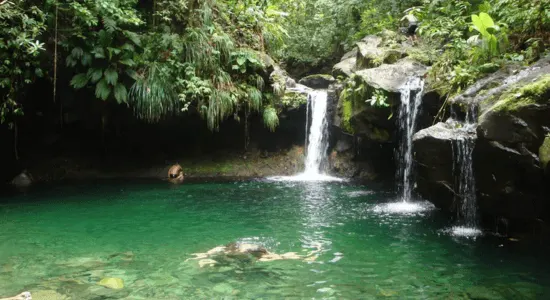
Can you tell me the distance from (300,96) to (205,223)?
24.8 ft

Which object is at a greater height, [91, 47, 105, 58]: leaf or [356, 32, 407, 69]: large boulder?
[356, 32, 407, 69]: large boulder

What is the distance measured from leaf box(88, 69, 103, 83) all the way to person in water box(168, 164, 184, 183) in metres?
3.87

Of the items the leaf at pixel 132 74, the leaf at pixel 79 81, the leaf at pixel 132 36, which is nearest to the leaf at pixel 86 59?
the leaf at pixel 79 81

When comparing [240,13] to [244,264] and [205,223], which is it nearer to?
[205,223]

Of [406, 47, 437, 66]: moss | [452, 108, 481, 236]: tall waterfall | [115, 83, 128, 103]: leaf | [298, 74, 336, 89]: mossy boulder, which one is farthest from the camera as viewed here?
[298, 74, 336, 89]: mossy boulder

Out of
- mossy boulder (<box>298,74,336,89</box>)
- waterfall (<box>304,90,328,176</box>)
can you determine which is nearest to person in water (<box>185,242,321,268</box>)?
waterfall (<box>304,90,328,176</box>)

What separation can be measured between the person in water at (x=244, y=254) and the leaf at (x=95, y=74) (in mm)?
6577

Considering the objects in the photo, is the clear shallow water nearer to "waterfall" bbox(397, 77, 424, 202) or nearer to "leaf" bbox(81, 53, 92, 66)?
"waterfall" bbox(397, 77, 424, 202)

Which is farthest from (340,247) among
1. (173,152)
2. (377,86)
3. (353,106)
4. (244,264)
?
(173,152)

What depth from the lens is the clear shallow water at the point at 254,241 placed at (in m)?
4.66

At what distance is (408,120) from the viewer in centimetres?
952

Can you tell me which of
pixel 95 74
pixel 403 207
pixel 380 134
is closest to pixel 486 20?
pixel 403 207

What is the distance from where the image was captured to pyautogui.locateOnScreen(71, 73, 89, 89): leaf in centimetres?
1062

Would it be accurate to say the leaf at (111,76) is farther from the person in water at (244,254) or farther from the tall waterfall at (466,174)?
the tall waterfall at (466,174)
